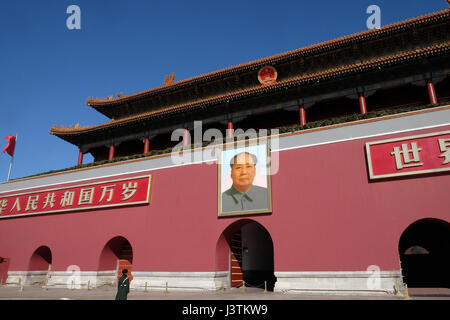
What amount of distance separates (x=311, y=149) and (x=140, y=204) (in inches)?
284

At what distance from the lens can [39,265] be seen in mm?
15562

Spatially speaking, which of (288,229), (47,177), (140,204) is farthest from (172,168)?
(47,177)

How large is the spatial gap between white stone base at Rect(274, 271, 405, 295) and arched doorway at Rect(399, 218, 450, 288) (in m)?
4.95

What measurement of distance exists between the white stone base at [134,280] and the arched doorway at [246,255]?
0.62 m

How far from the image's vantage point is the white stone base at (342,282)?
29.7 ft

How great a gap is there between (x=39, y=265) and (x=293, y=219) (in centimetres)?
1256

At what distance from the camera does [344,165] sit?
10.5 m

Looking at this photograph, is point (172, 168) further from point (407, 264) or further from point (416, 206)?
point (407, 264)

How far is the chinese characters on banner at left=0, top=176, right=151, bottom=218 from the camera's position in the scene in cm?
1377

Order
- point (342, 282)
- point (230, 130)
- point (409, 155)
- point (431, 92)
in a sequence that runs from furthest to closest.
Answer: point (230, 130) < point (431, 92) < point (409, 155) < point (342, 282)

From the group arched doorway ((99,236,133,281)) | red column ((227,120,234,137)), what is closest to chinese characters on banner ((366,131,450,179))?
red column ((227,120,234,137))

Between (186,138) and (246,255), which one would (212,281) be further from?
(186,138)
